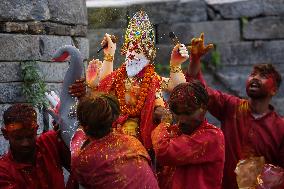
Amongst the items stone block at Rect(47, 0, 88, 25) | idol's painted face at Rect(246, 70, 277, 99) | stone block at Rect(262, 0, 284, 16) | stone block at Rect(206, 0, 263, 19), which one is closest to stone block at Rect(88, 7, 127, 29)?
stone block at Rect(206, 0, 263, 19)

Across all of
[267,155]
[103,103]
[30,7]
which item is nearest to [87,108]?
[103,103]

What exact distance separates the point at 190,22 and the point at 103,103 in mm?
6097

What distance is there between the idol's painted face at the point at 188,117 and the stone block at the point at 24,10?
1.94m

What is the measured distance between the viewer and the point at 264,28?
378 inches

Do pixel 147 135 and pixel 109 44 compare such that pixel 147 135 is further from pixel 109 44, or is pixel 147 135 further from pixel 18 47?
pixel 18 47

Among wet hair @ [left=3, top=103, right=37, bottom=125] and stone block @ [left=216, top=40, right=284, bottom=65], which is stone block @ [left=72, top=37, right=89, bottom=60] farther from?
stone block @ [left=216, top=40, right=284, bottom=65]

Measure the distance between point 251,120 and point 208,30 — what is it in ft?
15.4

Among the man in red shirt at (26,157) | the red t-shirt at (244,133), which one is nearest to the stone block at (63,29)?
the red t-shirt at (244,133)

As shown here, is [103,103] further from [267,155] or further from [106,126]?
[267,155]

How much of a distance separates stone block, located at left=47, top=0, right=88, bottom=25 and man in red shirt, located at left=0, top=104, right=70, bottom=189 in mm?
1831

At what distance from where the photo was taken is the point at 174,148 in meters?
4.09

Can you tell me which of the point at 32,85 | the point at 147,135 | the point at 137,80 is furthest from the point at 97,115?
the point at 32,85

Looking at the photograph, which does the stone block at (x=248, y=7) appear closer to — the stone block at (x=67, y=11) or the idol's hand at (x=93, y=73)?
the stone block at (x=67, y=11)

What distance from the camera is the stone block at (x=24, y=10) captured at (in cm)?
542
